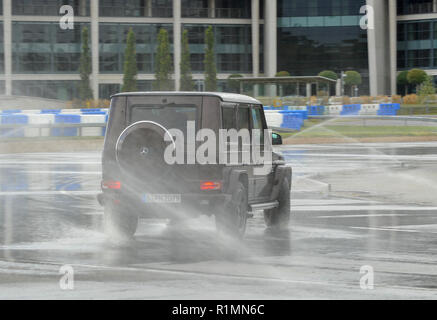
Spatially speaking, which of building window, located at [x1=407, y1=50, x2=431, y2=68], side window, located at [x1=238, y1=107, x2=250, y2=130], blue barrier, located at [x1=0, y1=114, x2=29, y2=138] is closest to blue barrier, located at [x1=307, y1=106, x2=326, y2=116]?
blue barrier, located at [x1=0, y1=114, x2=29, y2=138]

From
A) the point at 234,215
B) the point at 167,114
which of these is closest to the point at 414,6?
the point at 234,215

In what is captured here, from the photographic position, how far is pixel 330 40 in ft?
319

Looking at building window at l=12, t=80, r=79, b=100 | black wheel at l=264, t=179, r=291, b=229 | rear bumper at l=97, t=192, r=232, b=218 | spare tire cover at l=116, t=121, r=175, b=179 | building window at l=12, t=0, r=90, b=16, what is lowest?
black wheel at l=264, t=179, r=291, b=229

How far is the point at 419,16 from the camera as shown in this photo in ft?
315

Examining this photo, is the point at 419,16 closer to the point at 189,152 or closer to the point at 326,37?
the point at 326,37

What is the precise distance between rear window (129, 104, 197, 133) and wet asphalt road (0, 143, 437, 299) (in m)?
1.52

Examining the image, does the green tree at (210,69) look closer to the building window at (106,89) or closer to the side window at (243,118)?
the building window at (106,89)

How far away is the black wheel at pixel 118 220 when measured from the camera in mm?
12156

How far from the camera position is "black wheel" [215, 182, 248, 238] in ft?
38.5

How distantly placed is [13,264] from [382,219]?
6599 mm

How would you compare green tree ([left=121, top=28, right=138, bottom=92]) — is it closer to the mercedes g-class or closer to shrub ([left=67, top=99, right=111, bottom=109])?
shrub ([left=67, top=99, right=111, bottom=109])

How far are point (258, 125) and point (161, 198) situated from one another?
7.57 feet

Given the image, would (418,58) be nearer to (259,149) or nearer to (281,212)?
(281,212)

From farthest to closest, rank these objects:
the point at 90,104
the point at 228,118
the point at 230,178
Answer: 1. the point at 90,104
2. the point at 228,118
3. the point at 230,178
